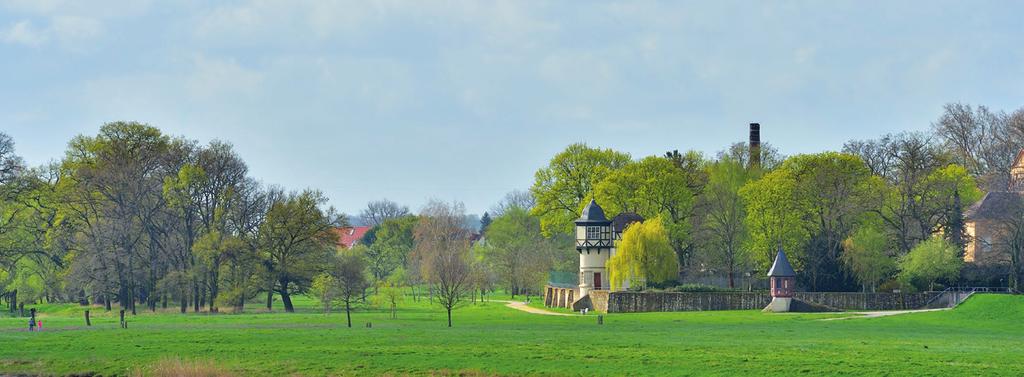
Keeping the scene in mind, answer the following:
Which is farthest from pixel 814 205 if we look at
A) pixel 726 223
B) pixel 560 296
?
pixel 560 296

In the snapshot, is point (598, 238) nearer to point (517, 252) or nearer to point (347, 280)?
point (517, 252)

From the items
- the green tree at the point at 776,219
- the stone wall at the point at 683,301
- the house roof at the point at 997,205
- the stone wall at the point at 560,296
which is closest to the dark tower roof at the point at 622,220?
the stone wall at the point at 560,296

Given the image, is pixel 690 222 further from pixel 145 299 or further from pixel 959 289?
pixel 145 299

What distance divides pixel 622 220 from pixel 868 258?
19.6 m

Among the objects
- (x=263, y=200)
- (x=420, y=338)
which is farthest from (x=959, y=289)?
(x=263, y=200)

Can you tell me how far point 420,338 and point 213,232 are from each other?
3982cm

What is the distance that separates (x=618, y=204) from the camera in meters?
93.1

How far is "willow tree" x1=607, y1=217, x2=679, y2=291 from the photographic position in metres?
83.1

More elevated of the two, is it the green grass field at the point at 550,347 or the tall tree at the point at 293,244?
the tall tree at the point at 293,244

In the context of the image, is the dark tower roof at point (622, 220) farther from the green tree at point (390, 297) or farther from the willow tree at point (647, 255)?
the green tree at point (390, 297)

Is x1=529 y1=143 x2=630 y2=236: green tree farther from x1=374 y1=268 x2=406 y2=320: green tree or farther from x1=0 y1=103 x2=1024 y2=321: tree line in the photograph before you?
x1=374 y1=268 x2=406 y2=320: green tree

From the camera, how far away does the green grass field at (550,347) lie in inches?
1508

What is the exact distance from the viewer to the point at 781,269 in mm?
76812

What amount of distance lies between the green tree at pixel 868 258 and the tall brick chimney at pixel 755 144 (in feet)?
73.0
